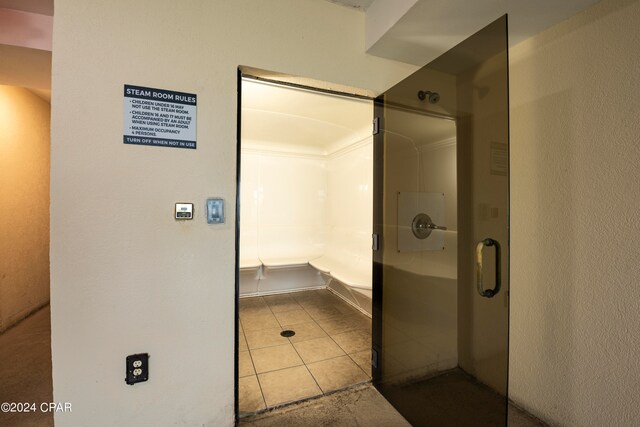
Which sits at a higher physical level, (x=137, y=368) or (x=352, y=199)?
(x=352, y=199)

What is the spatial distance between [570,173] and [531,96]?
57cm

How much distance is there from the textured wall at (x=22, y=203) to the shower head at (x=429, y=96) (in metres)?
3.97

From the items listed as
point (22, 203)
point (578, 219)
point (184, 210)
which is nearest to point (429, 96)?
point (578, 219)

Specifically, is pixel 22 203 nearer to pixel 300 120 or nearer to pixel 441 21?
pixel 300 120

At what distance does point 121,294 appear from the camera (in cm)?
134

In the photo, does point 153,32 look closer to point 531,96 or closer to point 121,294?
point 121,294

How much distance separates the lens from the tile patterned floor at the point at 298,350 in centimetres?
195

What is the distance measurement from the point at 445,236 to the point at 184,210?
1.57 metres

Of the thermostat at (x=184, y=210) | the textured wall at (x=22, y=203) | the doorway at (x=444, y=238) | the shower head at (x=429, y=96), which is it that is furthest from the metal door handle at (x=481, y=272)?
the textured wall at (x=22, y=203)

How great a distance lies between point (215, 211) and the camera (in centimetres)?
147

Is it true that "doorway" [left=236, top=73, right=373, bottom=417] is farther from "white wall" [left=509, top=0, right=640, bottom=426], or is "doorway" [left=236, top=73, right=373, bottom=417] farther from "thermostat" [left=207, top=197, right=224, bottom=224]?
"white wall" [left=509, top=0, right=640, bottom=426]

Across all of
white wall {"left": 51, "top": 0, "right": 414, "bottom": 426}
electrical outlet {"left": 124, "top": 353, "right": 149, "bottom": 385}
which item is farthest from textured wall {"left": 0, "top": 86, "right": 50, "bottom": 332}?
electrical outlet {"left": 124, "top": 353, "right": 149, "bottom": 385}

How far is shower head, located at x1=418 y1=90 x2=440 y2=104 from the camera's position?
5.62 ft

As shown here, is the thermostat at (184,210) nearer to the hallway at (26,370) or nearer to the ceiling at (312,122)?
the ceiling at (312,122)
